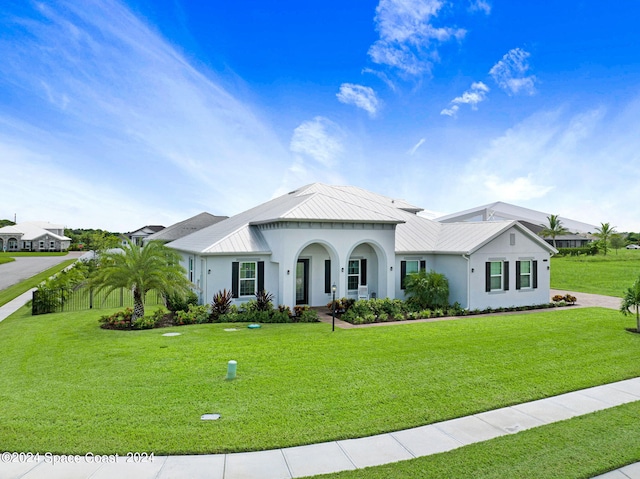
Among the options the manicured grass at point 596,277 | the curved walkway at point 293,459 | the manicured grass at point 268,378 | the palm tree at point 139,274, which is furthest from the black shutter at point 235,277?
the manicured grass at point 596,277

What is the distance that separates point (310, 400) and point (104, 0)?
1681 centimetres

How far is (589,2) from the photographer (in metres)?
16.6

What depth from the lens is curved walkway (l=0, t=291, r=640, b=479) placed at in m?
5.58

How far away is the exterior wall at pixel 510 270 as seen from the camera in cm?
1997

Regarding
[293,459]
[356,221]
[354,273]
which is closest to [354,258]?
[354,273]

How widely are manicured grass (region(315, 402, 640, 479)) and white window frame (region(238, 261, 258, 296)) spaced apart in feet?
45.9

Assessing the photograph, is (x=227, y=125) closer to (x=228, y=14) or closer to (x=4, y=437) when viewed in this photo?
(x=228, y=14)

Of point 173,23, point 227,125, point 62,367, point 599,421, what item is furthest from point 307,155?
point 599,421

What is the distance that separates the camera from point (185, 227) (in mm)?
42750

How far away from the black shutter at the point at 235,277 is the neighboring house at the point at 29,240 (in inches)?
3243

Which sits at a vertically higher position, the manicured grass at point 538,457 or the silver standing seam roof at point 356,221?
the silver standing seam roof at point 356,221

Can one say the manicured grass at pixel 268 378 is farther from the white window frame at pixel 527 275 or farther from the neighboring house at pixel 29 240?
the neighboring house at pixel 29 240

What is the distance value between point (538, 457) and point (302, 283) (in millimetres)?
15282

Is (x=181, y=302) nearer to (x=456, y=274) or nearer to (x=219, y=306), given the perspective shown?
(x=219, y=306)
